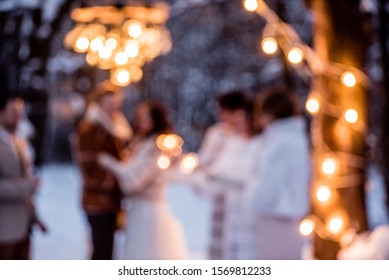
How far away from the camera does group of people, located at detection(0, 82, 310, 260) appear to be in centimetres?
257

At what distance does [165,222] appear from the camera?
3.35 m

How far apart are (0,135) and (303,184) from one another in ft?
4.31

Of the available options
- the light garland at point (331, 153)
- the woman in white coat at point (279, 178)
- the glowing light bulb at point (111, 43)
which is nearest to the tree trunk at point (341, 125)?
the light garland at point (331, 153)

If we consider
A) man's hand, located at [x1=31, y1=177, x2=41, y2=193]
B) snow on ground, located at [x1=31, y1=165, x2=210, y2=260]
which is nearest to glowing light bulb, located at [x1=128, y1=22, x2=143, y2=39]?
snow on ground, located at [x1=31, y1=165, x2=210, y2=260]

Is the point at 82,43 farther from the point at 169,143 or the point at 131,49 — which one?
the point at 169,143

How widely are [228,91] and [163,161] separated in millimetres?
721

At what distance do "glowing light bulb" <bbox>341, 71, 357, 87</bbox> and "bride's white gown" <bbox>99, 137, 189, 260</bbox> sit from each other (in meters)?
1.01

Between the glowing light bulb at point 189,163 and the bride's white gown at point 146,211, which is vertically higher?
the glowing light bulb at point 189,163

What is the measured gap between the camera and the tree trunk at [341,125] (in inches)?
121

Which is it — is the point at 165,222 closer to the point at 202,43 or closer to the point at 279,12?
the point at 279,12

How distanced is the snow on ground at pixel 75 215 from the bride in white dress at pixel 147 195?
1.53 feet

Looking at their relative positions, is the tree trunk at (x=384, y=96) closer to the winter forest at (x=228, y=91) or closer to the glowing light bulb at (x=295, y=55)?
the winter forest at (x=228, y=91)

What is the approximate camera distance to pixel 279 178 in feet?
8.30
